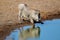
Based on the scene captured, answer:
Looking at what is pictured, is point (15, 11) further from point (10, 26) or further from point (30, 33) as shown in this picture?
point (30, 33)

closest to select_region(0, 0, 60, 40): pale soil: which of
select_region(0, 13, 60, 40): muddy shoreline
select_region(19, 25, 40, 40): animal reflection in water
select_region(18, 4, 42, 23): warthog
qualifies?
select_region(0, 13, 60, 40): muddy shoreline

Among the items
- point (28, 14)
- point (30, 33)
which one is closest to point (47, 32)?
point (30, 33)

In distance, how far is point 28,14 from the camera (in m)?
4.52

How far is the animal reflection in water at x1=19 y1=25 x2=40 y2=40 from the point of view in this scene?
12.9ft

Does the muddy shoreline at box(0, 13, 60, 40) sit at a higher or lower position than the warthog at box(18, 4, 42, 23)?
lower

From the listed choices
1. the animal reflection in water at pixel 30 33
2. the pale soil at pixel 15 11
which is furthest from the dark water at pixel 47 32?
the pale soil at pixel 15 11

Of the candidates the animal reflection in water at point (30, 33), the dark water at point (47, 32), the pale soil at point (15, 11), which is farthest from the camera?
the pale soil at point (15, 11)

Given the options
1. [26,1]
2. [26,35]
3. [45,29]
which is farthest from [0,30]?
[26,1]

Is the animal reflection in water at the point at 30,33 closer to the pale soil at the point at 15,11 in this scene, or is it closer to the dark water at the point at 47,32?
the dark water at the point at 47,32

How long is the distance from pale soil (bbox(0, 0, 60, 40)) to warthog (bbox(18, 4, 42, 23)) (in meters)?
0.13

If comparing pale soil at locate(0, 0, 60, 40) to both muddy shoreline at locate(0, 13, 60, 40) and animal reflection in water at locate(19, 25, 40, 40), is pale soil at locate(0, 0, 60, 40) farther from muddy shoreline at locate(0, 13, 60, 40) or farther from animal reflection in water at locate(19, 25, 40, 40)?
animal reflection in water at locate(19, 25, 40, 40)

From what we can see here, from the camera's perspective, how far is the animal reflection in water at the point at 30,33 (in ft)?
12.9

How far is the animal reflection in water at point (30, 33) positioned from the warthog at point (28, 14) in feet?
0.95

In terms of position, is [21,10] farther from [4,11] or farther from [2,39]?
[2,39]
